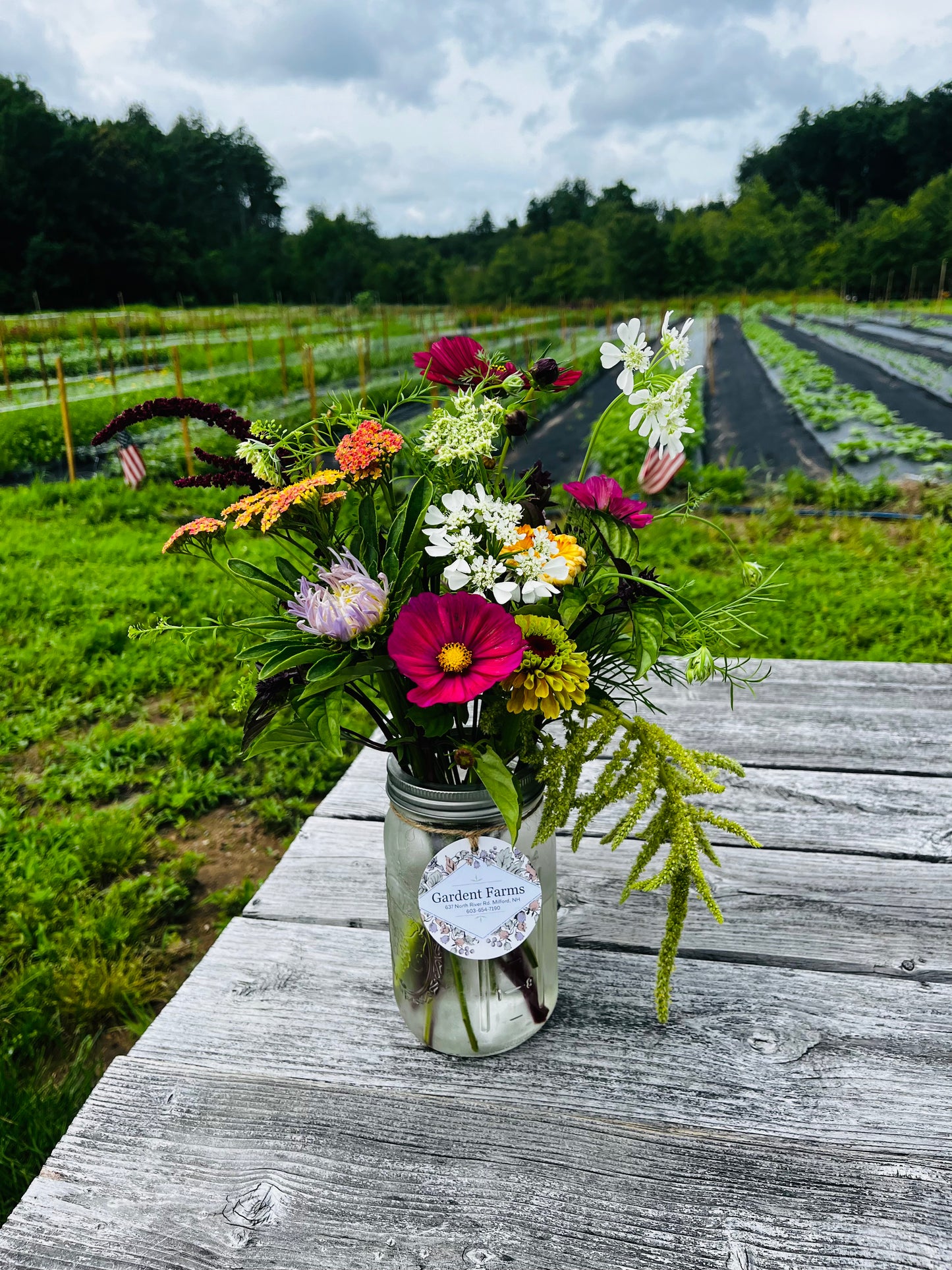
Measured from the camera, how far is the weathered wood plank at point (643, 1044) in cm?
59

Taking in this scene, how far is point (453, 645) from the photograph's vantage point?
1.58 feet

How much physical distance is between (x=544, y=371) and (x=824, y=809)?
2.12 feet

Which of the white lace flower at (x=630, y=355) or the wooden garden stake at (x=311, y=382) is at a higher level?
the white lace flower at (x=630, y=355)

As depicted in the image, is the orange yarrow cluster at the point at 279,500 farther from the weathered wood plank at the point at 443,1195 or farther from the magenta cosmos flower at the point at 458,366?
the weathered wood plank at the point at 443,1195

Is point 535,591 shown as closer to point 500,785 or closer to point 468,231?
point 500,785

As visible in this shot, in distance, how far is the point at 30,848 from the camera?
1808mm

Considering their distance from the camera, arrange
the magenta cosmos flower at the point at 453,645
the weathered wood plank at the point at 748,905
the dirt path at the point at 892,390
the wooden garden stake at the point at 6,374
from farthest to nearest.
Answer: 1. the wooden garden stake at the point at 6,374
2. the dirt path at the point at 892,390
3. the weathered wood plank at the point at 748,905
4. the magenta cosmos flower at the point at 453,645

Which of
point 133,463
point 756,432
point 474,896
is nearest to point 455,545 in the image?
point 474,896

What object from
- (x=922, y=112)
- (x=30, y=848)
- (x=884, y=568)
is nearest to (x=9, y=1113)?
(x=30, y=848)

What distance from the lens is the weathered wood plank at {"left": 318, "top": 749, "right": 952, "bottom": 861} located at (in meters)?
0.88

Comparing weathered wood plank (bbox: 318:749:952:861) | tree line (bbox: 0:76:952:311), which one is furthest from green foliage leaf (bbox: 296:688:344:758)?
tree line (bbox: 0:76:952:311)

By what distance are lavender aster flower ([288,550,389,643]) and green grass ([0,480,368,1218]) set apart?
165 mm

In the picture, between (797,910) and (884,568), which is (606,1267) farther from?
(884,568)

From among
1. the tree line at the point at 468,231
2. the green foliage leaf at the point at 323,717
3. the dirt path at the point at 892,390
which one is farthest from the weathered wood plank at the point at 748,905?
the tree line at the point at 468,231
